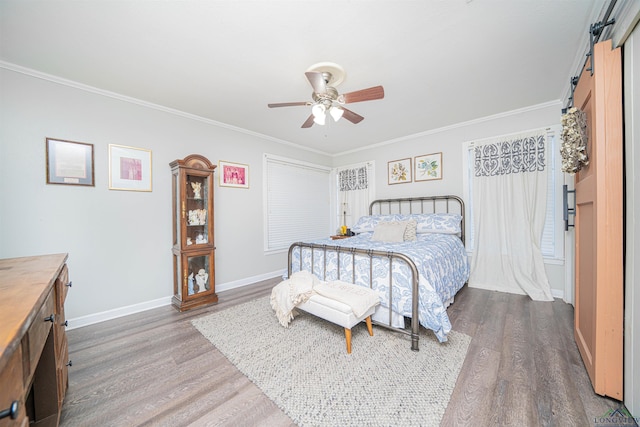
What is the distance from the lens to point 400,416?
4.58 ft

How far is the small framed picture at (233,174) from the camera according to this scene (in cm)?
371

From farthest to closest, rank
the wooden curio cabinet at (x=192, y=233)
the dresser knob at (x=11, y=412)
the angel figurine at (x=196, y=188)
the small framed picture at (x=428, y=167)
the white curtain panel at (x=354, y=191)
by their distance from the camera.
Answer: the white curtain panel at (x=354, y=191) < the small framed picture at (x=428, y=167) < the angel figurine at (x=196, y=188) < the wooden curio cabinet at (x=192, y=233) < the dresser knob at (x=11, y=412)

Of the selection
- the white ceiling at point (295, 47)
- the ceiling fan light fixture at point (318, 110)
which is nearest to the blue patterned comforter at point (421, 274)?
the ceiling fan light fixture at point (318, 110)

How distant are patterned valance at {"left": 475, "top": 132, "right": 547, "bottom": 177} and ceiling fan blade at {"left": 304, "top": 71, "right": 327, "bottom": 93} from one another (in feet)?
9.60

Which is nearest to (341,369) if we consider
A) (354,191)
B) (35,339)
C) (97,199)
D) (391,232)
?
(35,339)

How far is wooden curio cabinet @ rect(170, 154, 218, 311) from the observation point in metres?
2.99

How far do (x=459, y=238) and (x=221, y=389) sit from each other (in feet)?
11.7

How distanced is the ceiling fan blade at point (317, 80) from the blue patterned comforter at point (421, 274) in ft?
5.26

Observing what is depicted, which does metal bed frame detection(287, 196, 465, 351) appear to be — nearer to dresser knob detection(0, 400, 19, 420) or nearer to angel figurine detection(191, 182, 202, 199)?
angel figurine detection(191, 182, 202, 199)

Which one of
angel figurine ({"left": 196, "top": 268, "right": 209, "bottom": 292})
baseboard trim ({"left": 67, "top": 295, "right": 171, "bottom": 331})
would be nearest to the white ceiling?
angel figurine ({"left": 196, "top": 268, "right": 209, "bottom": 292})

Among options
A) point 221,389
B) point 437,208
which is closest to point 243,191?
point 221,389

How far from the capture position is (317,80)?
185 centimetres

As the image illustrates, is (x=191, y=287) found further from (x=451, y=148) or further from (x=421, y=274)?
(x=451, y=148)

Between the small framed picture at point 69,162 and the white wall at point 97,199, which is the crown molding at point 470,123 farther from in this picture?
the small framed picture at point 69,162
